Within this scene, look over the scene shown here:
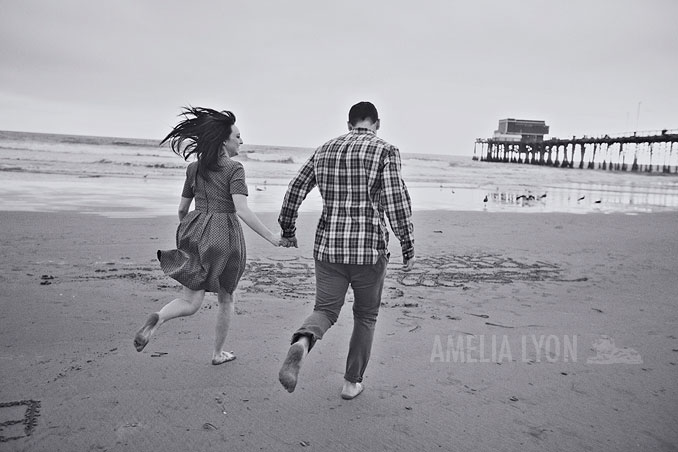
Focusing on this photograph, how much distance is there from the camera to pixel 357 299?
3057mm

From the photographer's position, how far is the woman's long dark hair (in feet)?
10.6

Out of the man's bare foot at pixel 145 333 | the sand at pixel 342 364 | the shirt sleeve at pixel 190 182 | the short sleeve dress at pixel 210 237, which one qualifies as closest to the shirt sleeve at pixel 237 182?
the short sleeve dress at pixel 210 237

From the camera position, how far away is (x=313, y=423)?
9.07 feet

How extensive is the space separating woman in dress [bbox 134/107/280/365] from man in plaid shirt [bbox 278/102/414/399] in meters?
0.48

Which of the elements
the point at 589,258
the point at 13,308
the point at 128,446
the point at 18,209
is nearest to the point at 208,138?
the point at 128,446

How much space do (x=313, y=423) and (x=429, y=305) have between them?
8.12 feet

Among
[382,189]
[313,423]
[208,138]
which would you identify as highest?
[208,138]

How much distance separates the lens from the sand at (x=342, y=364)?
8.67 feet

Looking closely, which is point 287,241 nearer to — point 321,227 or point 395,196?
point 321,227

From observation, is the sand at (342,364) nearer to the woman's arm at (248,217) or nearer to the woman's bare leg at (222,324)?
the woman's bare leg at (222,324)

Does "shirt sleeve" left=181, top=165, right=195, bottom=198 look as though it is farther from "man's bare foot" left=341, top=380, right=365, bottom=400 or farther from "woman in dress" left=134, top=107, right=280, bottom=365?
"man's bare foot" left=341, top=380, right=365, bottom=400

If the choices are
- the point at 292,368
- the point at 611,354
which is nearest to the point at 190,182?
the point at 292,368

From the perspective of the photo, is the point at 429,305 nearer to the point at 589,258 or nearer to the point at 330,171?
the point at 330,171

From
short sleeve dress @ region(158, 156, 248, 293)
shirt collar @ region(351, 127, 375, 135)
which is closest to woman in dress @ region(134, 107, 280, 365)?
short sleeve dress @ region(158, 156, 248, 293)
